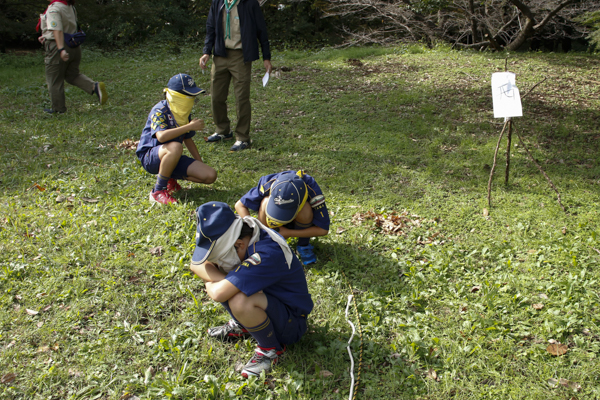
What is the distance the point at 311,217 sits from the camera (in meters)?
3.31

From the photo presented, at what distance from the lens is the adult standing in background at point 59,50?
20.9 ft

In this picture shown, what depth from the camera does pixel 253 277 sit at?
2223 mm

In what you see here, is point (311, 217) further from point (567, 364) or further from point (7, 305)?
point (7, 305)

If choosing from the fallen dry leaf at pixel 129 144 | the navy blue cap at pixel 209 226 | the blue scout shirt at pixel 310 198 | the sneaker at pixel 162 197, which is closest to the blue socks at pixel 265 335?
the navy blue cap at pixel 209 226

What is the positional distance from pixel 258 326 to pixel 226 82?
4070 millimetres

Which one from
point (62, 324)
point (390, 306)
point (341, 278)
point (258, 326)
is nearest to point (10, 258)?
point (62, 324)

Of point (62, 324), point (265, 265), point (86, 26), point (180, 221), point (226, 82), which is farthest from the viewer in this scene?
point (86, 26)

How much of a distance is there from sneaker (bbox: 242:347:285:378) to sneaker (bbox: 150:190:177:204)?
2.14 m

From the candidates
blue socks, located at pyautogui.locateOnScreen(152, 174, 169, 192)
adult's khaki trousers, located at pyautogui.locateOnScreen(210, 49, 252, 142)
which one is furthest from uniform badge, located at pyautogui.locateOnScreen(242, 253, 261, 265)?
adult's khaki trousers, located at pyautogui.locateOnScreen(210, 49, 252, 142)

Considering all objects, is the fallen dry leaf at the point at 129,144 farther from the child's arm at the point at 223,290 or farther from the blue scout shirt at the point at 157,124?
the child's arm at the point at 223,290

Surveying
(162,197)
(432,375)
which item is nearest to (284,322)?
(432,375)

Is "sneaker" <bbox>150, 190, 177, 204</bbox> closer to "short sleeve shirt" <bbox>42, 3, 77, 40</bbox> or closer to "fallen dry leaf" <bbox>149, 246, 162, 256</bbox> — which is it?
"fallen dry leaf" <bbox>149, 246, 162, 256</bbox>

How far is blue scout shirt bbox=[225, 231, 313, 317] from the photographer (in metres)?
2.21

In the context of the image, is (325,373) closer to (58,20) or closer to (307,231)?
(307,231)
